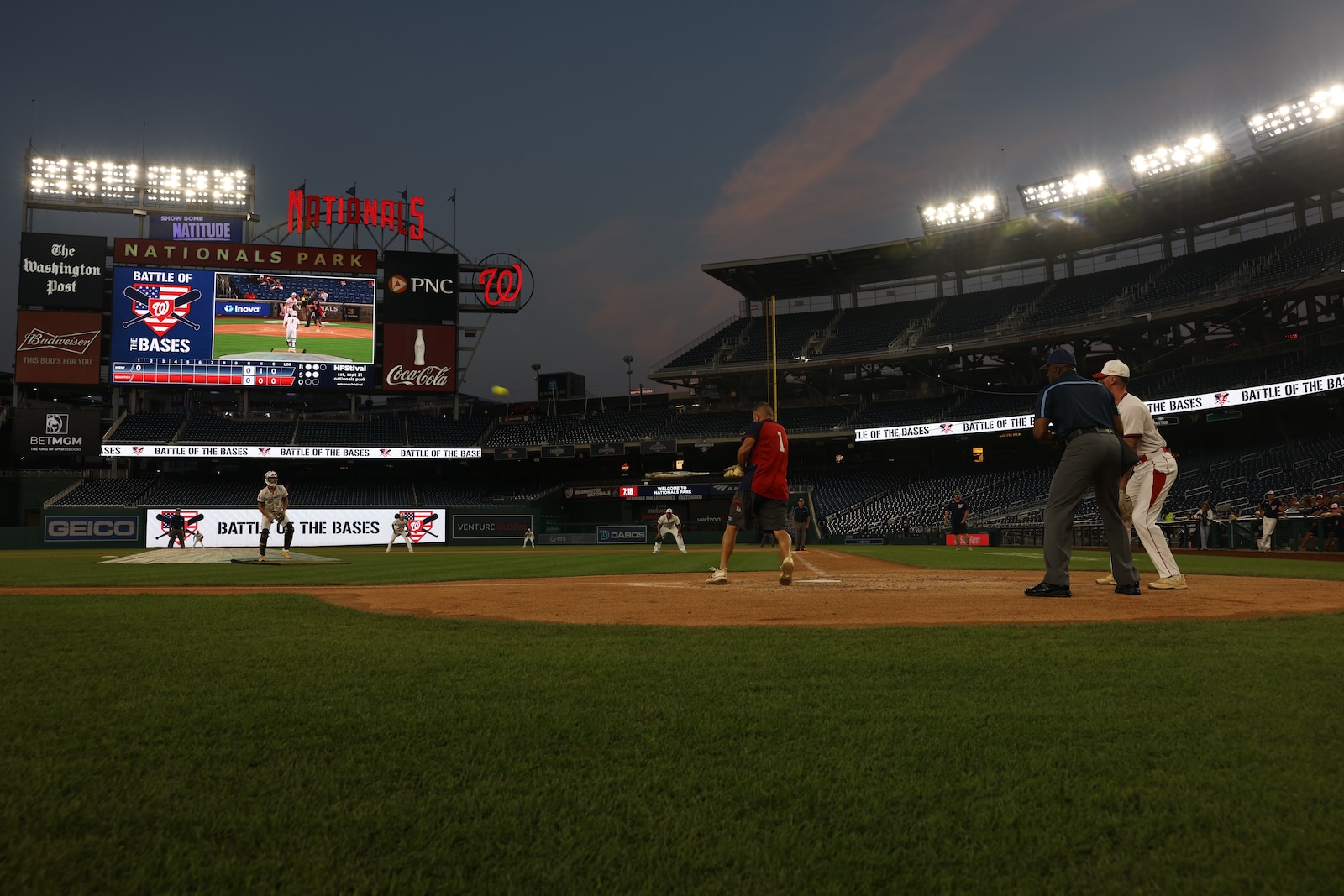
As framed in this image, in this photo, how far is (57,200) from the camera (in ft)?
136

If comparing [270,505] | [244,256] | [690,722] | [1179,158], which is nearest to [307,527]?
[244,256]

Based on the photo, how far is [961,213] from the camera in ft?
130

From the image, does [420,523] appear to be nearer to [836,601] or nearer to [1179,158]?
[836,601]

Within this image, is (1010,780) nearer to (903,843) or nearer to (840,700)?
(903,843)

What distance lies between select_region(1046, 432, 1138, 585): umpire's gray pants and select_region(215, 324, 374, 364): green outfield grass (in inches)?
1483

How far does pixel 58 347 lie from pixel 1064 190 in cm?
4626

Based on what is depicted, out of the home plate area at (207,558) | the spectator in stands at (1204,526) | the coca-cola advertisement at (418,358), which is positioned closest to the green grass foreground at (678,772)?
the home plate area at (207,558)

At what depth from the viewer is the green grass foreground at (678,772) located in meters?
1.51

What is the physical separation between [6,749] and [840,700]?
238cm

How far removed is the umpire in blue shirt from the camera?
19.9 feet

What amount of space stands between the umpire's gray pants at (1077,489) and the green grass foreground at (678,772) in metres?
2.53

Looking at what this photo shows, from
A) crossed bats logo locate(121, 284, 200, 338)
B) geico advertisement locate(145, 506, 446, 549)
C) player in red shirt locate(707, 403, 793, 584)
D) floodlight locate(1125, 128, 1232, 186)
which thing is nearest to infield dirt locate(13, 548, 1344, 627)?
player in red shirt locate(707, 403, 793, 584)

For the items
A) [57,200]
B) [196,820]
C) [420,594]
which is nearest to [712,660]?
[196,820]

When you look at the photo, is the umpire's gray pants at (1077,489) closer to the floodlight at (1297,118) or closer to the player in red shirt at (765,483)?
the player in red shirt at (765,483)
